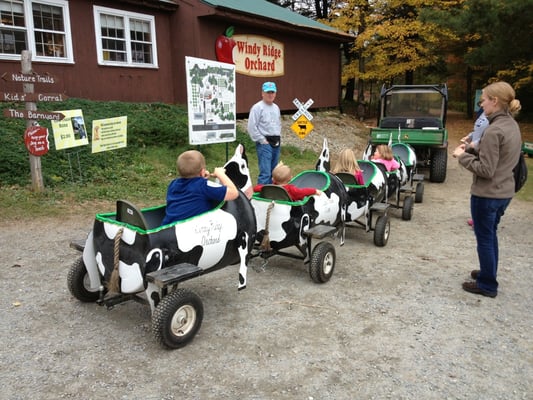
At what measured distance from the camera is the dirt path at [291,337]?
289 centimetres

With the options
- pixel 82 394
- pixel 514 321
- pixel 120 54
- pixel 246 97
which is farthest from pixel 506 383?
pixel 246 97

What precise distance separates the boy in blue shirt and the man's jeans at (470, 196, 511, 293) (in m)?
2.19

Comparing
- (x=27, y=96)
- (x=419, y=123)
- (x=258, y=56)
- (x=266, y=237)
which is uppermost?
(x=258, y=56)

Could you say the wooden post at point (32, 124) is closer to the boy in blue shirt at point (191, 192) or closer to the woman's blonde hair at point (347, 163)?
the boy in blue shirt at point (191, 192)

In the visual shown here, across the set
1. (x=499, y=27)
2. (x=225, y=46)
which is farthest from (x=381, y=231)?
(x=499, y=27)

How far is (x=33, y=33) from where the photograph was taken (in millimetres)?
11039

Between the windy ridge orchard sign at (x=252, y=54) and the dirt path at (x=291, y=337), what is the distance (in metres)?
10.5

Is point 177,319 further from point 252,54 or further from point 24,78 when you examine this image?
point 252,54

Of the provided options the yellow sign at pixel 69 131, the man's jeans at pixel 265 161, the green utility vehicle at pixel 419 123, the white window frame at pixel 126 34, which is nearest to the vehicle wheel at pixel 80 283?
the man's jeans at pixel 265 161

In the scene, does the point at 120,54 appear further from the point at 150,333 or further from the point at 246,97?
the point at 150,333

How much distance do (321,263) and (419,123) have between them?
24.7ft

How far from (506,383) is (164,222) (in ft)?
8.85

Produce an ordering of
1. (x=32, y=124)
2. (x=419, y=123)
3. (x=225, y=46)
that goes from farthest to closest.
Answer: (x=225, y=46) → (x=419, y=123) → (x=32, y=124)

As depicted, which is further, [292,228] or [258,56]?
[258,56]
